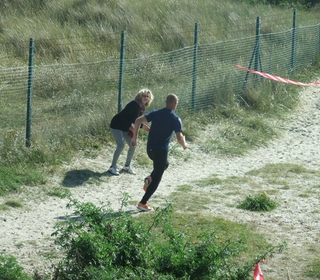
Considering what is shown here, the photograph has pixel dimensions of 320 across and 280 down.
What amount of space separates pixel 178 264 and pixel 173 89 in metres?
8.31

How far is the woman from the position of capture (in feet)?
34.5

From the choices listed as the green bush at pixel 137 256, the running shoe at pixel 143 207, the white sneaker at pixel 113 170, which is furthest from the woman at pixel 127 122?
the green bush at pixel 137 256

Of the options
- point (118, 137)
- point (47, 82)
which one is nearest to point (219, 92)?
point (47, 82)

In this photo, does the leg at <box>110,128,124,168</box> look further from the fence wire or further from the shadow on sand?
the fence wire

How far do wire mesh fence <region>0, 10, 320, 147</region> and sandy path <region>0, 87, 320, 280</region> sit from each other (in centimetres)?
149

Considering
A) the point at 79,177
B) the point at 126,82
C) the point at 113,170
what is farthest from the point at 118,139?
the point at 126,82

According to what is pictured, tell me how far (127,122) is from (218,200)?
1.77 m

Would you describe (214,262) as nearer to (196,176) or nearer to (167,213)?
(167,213)

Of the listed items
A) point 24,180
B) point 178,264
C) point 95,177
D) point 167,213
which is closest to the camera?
point 178,264

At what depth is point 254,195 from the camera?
1048 cm

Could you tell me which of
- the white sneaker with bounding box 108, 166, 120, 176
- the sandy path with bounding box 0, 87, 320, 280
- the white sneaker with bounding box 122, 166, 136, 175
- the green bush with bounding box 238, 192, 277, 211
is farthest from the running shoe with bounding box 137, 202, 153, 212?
the white sneaker with bounding box 122, 166, 136, 175

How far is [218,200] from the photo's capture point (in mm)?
10117

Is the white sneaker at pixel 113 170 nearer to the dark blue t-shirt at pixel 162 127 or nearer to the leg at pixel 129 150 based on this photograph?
the leg at pixel 129 150

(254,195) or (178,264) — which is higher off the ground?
(178,264)
